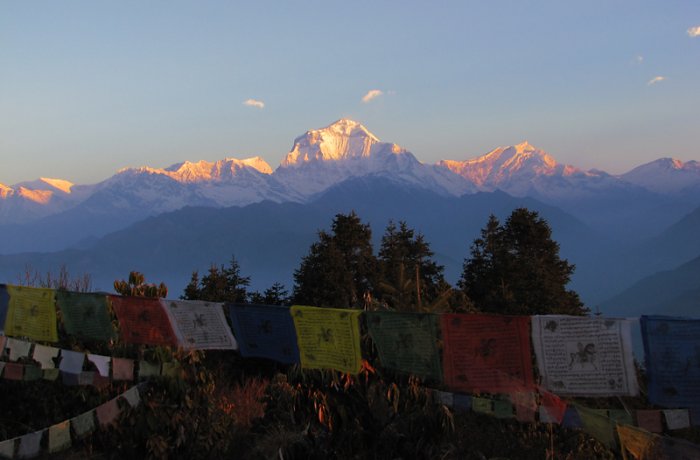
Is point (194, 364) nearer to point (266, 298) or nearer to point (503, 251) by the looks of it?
point (266, 298)

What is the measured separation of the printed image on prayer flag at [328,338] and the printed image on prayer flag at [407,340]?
0.32 meters

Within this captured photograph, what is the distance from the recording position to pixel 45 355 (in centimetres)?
1206

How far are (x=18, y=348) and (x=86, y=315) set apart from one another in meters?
1.45

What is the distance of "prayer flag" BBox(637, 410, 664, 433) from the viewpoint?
7.85m

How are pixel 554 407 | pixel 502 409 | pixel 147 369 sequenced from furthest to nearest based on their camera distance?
pixel 147 369, pixel 502 409, pixel 554 407

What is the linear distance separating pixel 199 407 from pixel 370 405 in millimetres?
2975

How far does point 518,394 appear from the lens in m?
8.62

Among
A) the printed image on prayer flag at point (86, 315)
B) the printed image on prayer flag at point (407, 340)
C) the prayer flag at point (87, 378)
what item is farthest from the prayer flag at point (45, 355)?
the printed image on prayer flag at point (407, 340)

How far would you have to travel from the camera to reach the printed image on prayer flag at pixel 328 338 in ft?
30.3

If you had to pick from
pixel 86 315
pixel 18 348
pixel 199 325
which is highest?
pixel 86 315

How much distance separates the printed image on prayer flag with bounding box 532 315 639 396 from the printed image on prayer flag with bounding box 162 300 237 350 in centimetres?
530

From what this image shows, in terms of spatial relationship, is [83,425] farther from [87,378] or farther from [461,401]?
[461,401]

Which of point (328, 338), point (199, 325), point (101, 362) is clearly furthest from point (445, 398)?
point (101, 362)

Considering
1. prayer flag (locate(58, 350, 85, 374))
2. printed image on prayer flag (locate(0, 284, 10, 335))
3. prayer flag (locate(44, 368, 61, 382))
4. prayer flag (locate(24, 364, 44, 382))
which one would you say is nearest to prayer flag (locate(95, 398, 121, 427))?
prayer flag (locate(58, 350, 85, 374))
